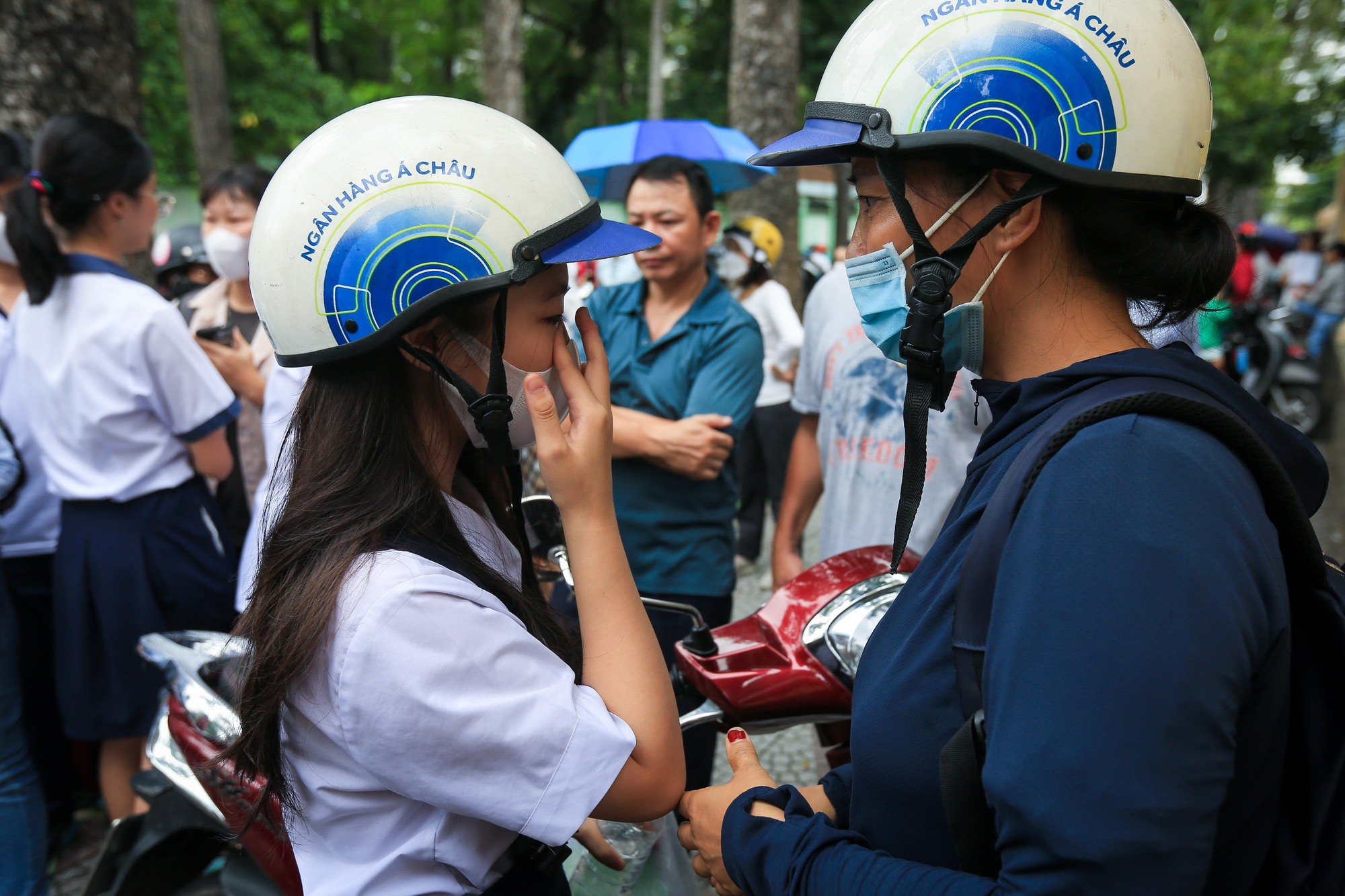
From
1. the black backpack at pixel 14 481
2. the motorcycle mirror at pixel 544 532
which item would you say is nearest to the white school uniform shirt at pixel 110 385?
the black backpack at pixel 14 481

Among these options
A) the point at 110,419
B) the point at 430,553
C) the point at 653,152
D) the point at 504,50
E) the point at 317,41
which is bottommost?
the point at 110,419

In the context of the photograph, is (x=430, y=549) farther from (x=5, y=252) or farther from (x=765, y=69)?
(x=765, y=69)

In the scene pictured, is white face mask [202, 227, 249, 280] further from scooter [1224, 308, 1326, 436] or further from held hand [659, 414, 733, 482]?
scooter [1224, 308, 1326, 436]

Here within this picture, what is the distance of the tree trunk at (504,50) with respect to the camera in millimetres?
10922

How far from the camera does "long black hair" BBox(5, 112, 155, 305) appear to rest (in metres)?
2.97

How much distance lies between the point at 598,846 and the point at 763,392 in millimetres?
4611

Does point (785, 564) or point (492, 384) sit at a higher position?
point (492, 384)

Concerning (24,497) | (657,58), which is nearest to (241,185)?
(24,497)

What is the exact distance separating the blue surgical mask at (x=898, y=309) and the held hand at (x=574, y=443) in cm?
44

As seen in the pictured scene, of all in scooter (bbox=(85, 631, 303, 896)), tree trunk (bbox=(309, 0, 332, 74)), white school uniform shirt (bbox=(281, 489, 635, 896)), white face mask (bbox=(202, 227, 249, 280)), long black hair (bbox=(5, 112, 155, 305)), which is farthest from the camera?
tree trunk (bbox=(309, 0, 332, 74))

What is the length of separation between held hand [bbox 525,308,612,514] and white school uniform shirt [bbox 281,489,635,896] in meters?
0.19

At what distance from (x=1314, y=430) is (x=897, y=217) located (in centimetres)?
1042

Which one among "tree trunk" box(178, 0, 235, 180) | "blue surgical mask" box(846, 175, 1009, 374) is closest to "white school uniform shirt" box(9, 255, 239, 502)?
"blue surgical mask" box(846, 175, 1009, 374)

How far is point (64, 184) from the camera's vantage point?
10.1 ft
